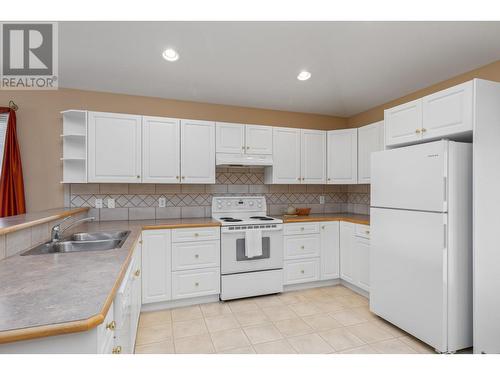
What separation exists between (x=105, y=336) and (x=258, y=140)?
111 inches

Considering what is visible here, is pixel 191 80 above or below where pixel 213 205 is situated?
above

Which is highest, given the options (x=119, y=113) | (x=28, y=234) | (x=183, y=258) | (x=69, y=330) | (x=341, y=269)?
(x=119, y=113)

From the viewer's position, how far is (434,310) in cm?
207

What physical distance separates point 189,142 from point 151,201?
88 centimetres

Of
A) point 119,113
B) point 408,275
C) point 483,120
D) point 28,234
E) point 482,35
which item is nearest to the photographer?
point 28,234

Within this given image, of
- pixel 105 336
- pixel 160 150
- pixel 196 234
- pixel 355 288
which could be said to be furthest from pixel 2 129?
pixel 355 288

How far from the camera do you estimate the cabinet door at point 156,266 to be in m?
2.76

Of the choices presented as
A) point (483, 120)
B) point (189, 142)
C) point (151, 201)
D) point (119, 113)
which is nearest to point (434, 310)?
point (483, 120)

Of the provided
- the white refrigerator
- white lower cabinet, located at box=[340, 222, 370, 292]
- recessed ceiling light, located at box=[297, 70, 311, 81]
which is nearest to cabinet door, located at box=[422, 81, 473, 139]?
the white refrigerator

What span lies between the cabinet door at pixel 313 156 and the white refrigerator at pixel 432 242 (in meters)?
1.37

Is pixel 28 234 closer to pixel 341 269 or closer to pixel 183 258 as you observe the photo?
pixel 183 258

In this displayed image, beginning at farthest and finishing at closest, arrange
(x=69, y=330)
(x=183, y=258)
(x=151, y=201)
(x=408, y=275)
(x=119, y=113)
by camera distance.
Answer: (x=151, y=201)
(x=119, y=113)
(x=183, y=258)
(x=408, y=275)
(x=69, y=330)

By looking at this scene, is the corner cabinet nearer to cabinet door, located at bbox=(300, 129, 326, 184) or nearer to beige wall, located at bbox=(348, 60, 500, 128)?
cabinet door, located at bbox=(300, 129, 326, 184)

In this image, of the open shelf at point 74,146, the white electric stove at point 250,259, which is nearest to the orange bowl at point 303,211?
the white electric stove at point 250,259
